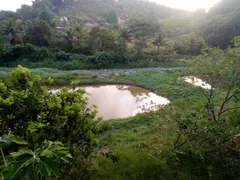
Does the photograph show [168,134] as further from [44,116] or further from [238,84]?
[44,116]

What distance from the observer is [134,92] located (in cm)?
1608

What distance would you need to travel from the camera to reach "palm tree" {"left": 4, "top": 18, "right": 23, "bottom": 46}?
2439cm

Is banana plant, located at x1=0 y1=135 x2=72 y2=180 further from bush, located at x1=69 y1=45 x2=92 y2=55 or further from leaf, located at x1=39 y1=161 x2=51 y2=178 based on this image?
bush, located at x1=69 y1=45 x2=92 y2=55

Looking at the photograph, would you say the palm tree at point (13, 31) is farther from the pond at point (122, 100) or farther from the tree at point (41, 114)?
the tree at point (41, 114)

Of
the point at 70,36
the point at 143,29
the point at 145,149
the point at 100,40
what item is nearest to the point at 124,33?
the point at 100,40

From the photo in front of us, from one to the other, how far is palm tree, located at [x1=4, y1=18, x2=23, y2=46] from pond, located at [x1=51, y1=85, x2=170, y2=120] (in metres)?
14.9

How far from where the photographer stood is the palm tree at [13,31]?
2439 cm

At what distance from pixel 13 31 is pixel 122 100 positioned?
18573 mm

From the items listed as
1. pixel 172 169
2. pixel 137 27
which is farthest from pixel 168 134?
pixel 137 27

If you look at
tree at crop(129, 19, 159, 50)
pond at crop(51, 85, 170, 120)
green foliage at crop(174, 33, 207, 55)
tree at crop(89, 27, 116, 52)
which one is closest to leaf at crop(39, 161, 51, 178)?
pond at crop(51, 85, 170, 120)

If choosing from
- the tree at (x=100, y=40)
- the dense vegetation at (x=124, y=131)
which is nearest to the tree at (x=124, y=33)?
the tree at (x=100, y=40)

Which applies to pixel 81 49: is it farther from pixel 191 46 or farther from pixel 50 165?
pixel 50 165

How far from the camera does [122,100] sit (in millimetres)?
14383

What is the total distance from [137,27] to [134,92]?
62.4 feet
